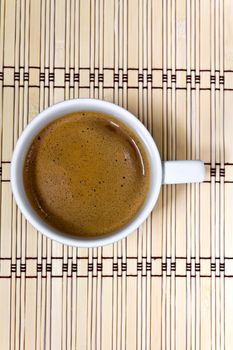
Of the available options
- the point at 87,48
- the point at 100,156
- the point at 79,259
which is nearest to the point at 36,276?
the point at 79,259

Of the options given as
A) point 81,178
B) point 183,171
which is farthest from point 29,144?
point 183,171

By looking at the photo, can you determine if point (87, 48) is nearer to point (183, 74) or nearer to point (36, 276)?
point (183, 74)

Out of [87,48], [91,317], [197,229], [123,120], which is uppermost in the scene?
[87,48]

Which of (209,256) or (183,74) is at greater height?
(183,74)

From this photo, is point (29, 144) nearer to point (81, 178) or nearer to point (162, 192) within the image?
point (81, 178)
